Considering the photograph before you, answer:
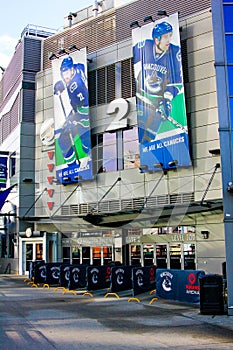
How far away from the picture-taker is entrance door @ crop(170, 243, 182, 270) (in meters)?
25.3

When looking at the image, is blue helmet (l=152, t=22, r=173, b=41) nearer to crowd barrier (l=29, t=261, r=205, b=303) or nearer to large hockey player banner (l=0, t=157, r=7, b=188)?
crowd barrier (l=29, t=261, r=205, b=303)

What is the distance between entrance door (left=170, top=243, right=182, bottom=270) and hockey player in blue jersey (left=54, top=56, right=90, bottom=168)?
27.0 feet

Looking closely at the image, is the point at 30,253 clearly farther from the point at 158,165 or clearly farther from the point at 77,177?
the point at 158,165

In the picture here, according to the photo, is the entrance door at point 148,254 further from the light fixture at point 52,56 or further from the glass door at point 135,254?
the light fixture at point 52,56

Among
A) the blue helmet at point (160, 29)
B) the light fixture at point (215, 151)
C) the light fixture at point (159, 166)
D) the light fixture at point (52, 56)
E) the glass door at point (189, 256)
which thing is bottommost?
the glass door at point (189, 256)

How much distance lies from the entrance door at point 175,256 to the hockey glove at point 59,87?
13583 millimetres

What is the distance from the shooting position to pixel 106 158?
96.2 feet

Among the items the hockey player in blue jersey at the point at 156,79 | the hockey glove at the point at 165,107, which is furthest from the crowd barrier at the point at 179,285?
the hockey glove at the point at 165,107

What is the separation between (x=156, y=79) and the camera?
85.0ft

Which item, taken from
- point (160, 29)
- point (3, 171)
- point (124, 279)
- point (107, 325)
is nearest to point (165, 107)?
point (160, 29)

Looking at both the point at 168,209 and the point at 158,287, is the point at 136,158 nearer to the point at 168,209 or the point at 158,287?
the point at 168,209

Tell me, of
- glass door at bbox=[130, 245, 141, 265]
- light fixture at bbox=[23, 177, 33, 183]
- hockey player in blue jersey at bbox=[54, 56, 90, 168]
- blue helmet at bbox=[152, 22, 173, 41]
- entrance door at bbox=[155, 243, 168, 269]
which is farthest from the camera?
light fixture at bbox=[23, 177, 33, 183]

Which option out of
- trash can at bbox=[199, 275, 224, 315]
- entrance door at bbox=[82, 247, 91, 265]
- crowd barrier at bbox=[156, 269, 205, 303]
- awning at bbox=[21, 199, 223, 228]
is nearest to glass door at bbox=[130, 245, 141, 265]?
awning at bbox=[21, 199, 223, 228]

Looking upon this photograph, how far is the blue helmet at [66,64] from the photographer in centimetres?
3089
